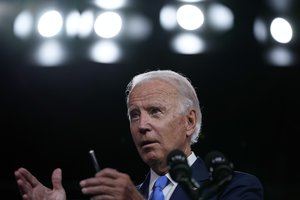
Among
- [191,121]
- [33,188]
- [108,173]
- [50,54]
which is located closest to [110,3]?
[50,54]

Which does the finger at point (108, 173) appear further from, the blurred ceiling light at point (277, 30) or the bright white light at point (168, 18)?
the blurred ceiling light at point (277, 30)

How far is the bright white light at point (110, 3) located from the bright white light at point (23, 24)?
443 mm

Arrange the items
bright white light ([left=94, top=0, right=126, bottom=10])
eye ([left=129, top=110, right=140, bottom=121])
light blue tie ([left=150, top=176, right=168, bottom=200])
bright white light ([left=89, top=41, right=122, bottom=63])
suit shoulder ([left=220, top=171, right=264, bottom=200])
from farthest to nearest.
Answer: bright white light ([left=89, top=41, right=122, bottom=63]), bright white light ([left=94, top=0, right=126, bottom=10]), eye ([left=129, top=110, right=140, bottom=121]), light blue tie ([left=150, top=176, right=168, bottom=200]), suit shoulder ([left=220, top=171, right=264, bottom=200])

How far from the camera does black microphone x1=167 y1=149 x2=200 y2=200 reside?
128cm

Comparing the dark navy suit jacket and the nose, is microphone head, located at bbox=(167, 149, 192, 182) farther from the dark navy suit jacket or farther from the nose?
the nose

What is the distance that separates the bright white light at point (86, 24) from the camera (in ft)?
12.1

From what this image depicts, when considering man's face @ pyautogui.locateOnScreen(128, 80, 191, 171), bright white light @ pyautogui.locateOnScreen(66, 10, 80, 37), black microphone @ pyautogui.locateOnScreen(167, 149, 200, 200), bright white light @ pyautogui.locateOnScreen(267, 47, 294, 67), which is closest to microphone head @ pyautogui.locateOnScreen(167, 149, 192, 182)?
black microphone @ pyautogui.locateOnScreen(167, 149, 200, 200)

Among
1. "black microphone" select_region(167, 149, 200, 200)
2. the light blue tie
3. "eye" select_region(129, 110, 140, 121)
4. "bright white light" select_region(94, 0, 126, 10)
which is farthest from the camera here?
"bright white light" select_region(94, 0, 126, 10)

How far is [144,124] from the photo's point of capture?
1.81m

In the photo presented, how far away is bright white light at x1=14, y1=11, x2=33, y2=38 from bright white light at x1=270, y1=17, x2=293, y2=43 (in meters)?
1.51

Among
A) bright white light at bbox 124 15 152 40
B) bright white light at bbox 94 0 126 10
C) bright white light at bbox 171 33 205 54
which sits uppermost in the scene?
bright white light at bbox 94 0 126 10

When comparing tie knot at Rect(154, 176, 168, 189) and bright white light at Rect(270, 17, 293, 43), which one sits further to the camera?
bright white light at Rect(270, 17, 293, 43)

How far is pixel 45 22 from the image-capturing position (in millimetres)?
3754

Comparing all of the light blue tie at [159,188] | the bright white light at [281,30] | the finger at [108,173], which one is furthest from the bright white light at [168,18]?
the finger at [108,173]
